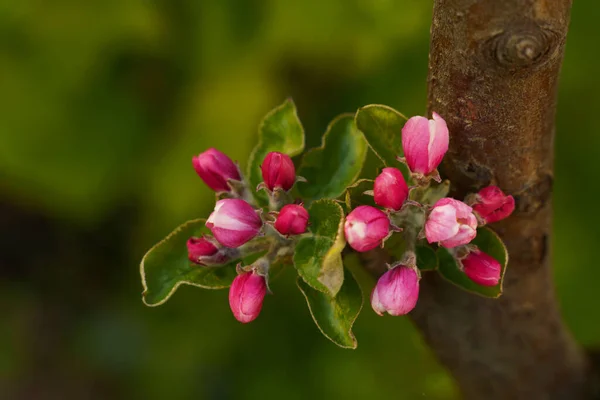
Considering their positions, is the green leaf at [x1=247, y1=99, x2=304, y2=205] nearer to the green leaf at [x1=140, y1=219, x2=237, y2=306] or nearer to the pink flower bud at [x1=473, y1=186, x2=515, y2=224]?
the green leaf at [x1=140, y1=219, x2=237, y2=306]

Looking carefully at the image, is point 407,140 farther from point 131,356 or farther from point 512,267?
point 131,356

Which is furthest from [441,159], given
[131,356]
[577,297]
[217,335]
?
[131,356]

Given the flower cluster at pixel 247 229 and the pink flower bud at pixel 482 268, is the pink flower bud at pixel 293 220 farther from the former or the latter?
the pink flower bud at pixel 482 268

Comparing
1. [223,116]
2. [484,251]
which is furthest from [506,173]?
[223,116]

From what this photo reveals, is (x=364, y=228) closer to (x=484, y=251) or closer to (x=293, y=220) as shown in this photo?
(x=293, y=220)

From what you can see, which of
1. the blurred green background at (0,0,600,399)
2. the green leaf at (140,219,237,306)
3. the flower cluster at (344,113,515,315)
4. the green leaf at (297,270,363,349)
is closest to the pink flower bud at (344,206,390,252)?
the flower cluster at (344,113,515,315)
